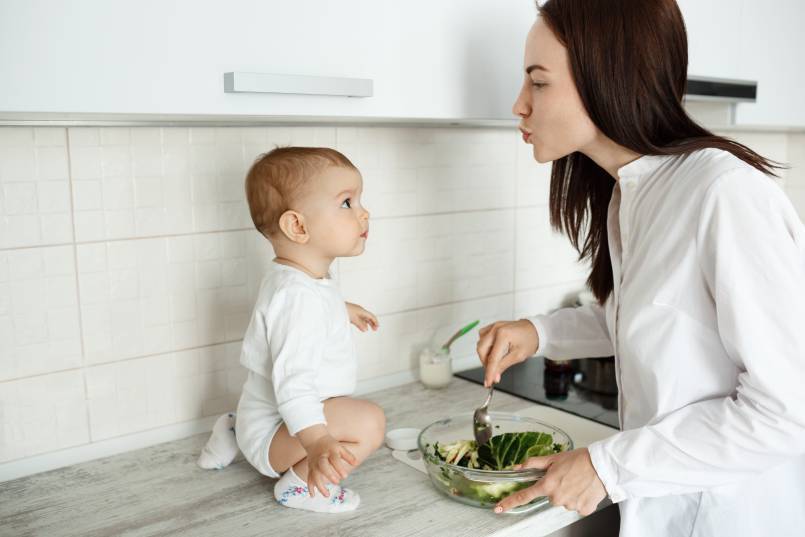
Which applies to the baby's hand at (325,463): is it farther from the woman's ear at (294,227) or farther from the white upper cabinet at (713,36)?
the white upper cabinet at (713,36)

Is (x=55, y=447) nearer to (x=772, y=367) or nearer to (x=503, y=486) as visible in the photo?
(x=503, y=486)

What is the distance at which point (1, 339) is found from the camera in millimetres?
1126

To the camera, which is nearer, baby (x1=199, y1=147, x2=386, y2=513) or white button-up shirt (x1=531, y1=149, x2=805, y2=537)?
white button-up shirt (x1=531, y1=149, x2=805, y2=537)

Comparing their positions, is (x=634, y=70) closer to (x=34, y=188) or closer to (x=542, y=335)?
(x=542, y=335)

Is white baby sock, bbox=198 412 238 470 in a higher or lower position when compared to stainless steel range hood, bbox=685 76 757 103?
lower

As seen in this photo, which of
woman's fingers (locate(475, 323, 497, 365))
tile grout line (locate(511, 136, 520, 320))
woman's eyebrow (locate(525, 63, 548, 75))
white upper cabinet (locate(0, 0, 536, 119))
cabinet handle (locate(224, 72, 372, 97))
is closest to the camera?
white upper cabinet (locate(0, 0, 536, 119))

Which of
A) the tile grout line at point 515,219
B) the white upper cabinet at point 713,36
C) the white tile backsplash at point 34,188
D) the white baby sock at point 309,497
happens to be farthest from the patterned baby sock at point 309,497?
the white upper cabinet at point 713,36

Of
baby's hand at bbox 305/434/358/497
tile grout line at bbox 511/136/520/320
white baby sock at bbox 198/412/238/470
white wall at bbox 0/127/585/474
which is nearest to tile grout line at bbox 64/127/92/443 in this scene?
white wall at bbox 0/127/585/474

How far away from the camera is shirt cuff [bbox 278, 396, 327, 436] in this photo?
3.32ft

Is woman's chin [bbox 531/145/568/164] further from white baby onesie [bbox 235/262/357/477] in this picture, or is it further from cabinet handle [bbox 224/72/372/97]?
white baby onesie [bbox 235/262/357/477]

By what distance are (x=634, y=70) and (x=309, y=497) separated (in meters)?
0.73

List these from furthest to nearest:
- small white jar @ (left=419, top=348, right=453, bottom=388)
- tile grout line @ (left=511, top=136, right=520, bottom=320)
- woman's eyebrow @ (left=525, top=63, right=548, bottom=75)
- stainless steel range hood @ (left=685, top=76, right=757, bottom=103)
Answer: tile grout line @ (left=511, top=136, right=520, bottom=320) < small white jar @ (left=419, top=348, right=453, bottom=388) < stainless steel range hood @ (left=685, top=76, right=757, bottom=103) < woman's eyebrow @ (left=525, top=63, right=548, bottom=75)

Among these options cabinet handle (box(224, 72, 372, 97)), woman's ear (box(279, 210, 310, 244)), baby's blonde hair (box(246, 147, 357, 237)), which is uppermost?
cabinet handle (box(224, 72, 372, 97))

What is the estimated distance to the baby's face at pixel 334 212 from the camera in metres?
1.10
